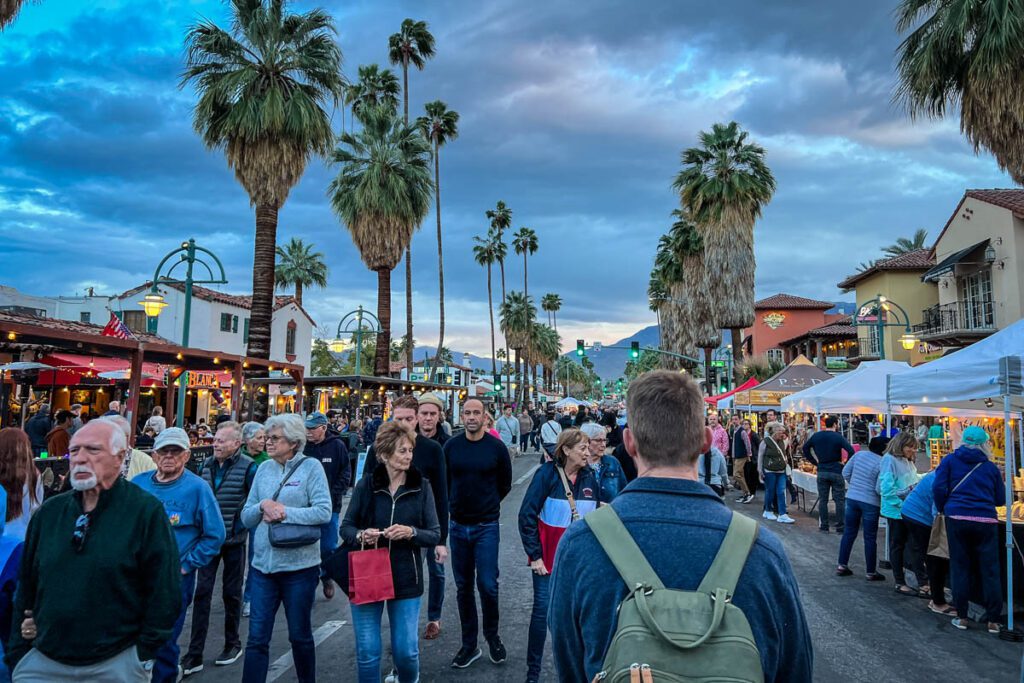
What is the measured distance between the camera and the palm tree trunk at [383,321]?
27.4 metres

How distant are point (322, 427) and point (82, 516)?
5.05m

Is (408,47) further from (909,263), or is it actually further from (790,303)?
(790,303)

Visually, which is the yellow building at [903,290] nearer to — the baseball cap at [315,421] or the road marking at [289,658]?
the baseball cap at [315,421]

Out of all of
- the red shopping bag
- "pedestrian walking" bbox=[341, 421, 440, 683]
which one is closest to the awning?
"pedestrian walking" bbox=[341, 421, 440, 683]

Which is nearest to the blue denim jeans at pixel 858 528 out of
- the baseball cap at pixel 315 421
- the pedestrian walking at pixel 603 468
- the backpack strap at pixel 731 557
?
the pedestrian walking at pixel 603 468

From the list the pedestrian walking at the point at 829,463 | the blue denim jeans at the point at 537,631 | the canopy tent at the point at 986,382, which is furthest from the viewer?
the pedestrian walking at the point at 829,463

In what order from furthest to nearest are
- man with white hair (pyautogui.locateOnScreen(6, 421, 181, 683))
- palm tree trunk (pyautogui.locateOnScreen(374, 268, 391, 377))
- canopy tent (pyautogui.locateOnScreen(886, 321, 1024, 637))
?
palm tree trunk (pyautogui.locateOnScreen(374, 268, 391, 377)) < canopy tent (pyautogui.locateOnScreen(886, 321, 1024, 637)) < man with white hair (pyautogui.locateOnScreen(6, 421, 181, 683))

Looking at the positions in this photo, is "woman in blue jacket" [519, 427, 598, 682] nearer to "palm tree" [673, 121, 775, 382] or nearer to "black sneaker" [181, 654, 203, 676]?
"black sneaker" [181, 654, 203, 676]

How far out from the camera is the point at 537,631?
191 inches

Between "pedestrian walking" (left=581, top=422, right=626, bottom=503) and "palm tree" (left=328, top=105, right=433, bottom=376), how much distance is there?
22.1 m

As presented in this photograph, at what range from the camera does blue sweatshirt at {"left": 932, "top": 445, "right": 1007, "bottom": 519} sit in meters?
6.60

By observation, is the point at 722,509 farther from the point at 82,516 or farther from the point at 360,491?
the point at 360,491

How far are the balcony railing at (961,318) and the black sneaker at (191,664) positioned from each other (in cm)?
3140

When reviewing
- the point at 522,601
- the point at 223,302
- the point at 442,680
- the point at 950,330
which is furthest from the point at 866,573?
the point at 223,302
